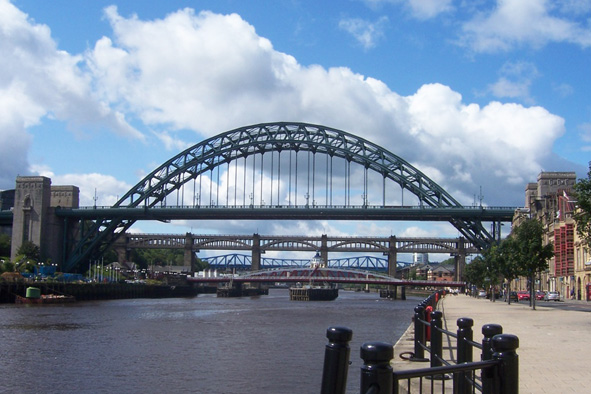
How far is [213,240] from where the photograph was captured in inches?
5502

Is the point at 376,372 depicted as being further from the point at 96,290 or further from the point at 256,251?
the point at 256,251

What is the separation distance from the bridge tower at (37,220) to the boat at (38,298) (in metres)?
21.2

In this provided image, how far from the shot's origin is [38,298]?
69.6 m

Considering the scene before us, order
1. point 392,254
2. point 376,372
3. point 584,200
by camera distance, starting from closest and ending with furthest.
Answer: point 376,372, point 584,200, point 392,254

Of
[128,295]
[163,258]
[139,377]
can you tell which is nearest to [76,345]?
A: [139,377]

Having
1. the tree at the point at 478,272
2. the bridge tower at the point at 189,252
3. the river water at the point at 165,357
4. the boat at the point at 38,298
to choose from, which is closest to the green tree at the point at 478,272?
the tree at the point at 478,272

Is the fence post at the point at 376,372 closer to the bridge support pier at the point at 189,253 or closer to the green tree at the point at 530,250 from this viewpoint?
the green tree at the point at 530,250

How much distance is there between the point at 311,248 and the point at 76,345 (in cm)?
11519

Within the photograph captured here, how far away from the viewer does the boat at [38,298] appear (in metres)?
69.1

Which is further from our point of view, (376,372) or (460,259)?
(460,259)

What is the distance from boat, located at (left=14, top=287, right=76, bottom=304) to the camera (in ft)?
227

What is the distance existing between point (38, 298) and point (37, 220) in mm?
25046

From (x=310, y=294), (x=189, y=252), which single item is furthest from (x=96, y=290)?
(x=189, y=252)

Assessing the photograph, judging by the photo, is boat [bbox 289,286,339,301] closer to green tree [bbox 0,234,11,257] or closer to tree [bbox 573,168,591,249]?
green tree [bbox 0,234,11,257]
